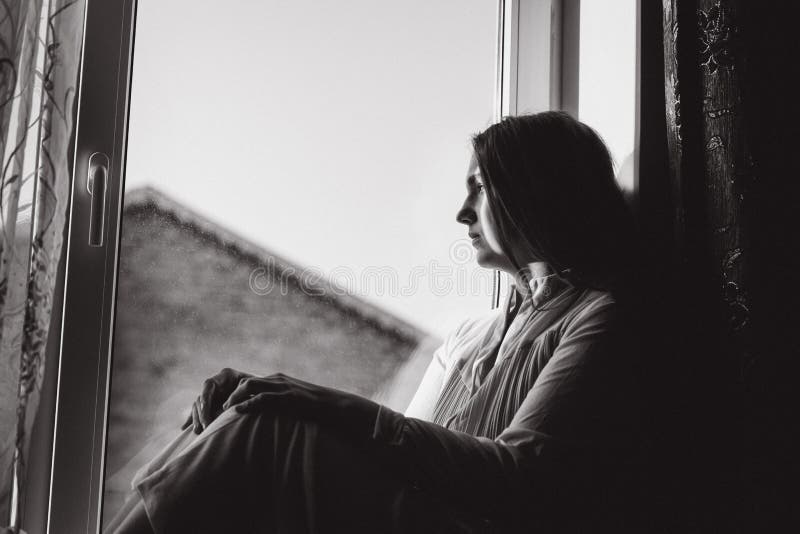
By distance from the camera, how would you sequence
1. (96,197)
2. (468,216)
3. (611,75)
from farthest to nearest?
(611,75), (468,216), (96,197)

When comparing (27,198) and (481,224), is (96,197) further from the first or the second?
(481,224)

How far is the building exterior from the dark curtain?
2.25ft

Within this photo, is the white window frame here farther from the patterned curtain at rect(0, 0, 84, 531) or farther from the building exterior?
the patterned curtain at rect(0, 0, 84, 531)

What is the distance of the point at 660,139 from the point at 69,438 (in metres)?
1.24

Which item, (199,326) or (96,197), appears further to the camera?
(199,326)

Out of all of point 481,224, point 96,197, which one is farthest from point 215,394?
point 481,224

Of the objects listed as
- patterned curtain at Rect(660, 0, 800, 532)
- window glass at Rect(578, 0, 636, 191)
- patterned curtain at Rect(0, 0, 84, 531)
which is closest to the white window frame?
window glass at Rect(578, 0, 636, 191)

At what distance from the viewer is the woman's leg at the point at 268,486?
38.1 inches

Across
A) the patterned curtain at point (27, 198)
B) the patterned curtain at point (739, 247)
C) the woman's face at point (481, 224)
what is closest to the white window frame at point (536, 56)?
the woman's face at point (481, 224)

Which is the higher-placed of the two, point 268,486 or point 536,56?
point 536,56

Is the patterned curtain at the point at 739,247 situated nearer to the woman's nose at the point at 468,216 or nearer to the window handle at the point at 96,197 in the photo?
the woman's nose at the point at 468,216

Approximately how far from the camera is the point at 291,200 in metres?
1.60

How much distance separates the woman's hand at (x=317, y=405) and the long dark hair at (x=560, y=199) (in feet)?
1.56

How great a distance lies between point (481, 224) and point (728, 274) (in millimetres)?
476
